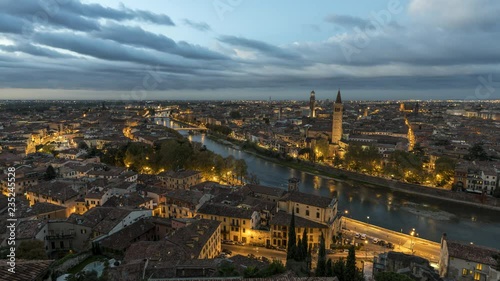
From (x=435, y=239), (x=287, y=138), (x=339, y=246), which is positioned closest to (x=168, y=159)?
(x=339, y=246)

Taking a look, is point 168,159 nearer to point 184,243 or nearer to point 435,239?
point 184,243

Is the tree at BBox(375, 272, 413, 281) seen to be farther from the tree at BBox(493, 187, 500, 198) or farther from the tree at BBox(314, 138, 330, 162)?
the tree at BBox(314, 138, 330, 162)

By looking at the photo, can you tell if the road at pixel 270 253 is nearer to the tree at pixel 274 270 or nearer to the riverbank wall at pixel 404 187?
the tree at pixel 274 270

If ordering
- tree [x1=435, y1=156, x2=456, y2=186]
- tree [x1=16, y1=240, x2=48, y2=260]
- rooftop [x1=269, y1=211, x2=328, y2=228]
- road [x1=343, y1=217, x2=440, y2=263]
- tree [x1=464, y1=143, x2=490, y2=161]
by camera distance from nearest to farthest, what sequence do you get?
tree [x1=16, y1=240, x2=48, y2=260]
road [x1=343, y1=217, x2=440, y2=263]
rooftop [x1=269, y1=211, x2=328, y2=228]
tree [x1=435, y1=156, x2=456, y2=186]
tree [x1=464, y1=143, x2=490, y2=161]

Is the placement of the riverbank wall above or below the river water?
above

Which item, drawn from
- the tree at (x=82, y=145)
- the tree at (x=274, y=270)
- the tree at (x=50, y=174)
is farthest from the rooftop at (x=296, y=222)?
the tree at (x=82, y=145)

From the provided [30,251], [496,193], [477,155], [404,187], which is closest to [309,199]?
[30,251]

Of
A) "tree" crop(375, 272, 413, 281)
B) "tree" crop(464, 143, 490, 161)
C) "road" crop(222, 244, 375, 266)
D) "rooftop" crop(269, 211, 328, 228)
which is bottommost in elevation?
"road" crop(222, 244, 375, 266)

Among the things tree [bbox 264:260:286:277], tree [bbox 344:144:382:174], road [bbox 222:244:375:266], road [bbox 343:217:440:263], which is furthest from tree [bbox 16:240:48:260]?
tree [bbox 344:144:382:174]
